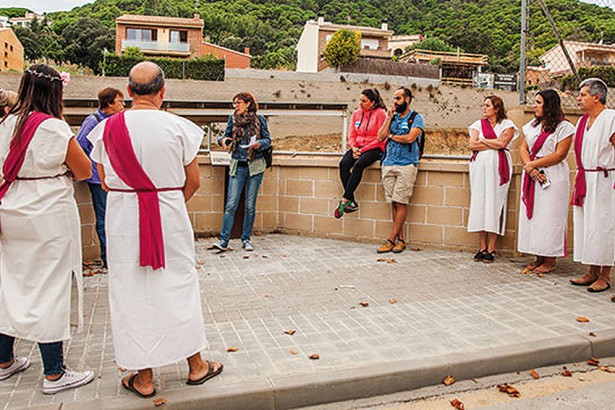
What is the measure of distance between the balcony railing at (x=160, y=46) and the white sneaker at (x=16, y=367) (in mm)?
64105

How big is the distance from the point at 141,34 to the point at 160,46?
8.90ft

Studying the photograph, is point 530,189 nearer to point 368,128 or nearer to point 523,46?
point 368,128

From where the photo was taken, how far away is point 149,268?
371cm

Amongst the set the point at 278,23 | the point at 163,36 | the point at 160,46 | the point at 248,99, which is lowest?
the point at 248,99

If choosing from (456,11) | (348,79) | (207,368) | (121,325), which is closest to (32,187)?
(121,325)

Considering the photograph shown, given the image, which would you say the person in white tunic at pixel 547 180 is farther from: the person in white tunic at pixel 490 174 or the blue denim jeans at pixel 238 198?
the blue denim jeans at pixel 238 198

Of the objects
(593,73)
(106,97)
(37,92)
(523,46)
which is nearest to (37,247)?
(37,92)

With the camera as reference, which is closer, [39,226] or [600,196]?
[39,226]

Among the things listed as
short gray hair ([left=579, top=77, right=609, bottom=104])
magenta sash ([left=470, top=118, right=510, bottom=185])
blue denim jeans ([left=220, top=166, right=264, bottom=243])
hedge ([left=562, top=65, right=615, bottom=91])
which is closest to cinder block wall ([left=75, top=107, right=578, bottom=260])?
magenta sash ([left=470, top=118, right=510, bottom=185])

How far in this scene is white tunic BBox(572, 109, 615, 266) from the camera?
20.9ft

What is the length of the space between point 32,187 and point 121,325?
3.68ft

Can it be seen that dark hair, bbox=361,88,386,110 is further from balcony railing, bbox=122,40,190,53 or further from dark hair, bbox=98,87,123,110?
balcony railing, bbox=122,40,190,53

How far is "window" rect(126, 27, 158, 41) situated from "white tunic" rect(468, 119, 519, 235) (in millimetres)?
63379

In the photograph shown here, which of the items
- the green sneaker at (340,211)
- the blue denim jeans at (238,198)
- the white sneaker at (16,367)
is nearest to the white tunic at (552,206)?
the green sneaker at (340,211)
